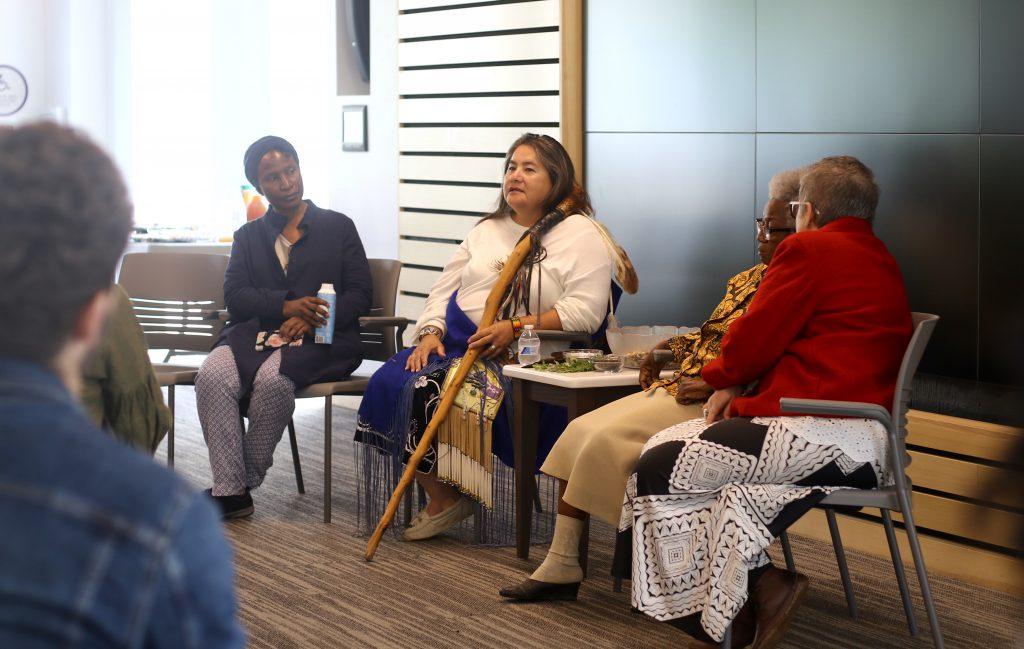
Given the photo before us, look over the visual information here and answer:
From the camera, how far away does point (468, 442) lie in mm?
3857

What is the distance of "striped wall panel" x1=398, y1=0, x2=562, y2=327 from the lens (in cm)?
532

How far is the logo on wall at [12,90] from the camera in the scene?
917 cm

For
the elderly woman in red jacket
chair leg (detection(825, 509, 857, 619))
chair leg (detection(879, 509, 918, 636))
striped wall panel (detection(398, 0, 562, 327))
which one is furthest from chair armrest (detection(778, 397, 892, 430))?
striped wall panel (detection(398, 0, 562, 327))

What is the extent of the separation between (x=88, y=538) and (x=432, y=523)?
327 centimetres

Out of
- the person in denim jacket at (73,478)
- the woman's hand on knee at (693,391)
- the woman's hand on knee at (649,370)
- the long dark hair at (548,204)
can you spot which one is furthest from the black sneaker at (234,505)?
the person in denim jacket at (73,478)

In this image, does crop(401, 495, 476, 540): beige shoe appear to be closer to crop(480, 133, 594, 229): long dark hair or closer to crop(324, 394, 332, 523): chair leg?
crop(324, 394, 332, 523): chair leg

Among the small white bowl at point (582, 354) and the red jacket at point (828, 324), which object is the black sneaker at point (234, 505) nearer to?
the small white bowl at point (582, 354)

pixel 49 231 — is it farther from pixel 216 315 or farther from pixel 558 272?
pixel 216 315

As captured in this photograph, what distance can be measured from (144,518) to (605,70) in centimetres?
442

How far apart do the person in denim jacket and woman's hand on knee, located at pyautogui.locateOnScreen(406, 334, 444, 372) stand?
122 inches

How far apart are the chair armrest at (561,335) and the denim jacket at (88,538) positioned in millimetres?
3005

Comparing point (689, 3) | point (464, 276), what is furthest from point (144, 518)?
point (689, 3)

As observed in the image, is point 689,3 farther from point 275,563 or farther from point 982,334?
point 275,563

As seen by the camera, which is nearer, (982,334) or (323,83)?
(982,334)
